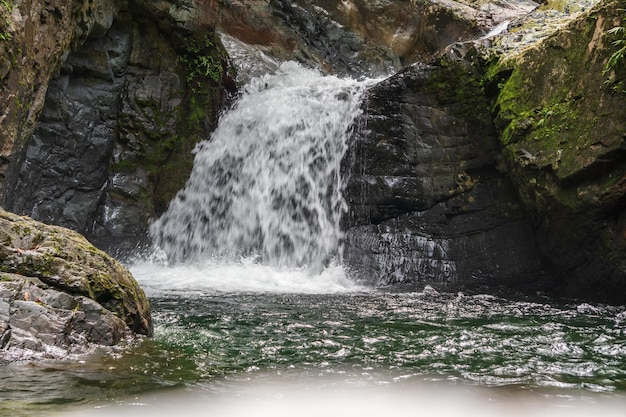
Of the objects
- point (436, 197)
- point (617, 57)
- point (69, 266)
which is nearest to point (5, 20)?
→ point (69, 266)

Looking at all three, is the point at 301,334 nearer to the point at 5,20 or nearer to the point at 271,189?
the point at 5,20

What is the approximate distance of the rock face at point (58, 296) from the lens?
3.19m

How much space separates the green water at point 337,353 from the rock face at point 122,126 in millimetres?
4841

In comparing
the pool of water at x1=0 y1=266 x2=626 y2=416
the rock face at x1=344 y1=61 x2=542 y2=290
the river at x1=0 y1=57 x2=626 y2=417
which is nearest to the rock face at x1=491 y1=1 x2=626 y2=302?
the rock face at x1=344 y1=61 x2=542 y2=290

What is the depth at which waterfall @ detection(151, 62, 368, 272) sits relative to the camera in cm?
996

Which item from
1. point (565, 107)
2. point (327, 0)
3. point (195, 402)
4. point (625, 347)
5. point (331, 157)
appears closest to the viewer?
point (195, 402)

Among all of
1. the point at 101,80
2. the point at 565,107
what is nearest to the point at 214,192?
the point at 101,80

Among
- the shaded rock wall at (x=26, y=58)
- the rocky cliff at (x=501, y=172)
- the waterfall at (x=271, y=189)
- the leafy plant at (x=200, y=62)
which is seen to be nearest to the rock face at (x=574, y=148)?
the rocky cliff at (x=501, y=172)

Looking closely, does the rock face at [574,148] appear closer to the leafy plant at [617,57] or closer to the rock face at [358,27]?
the leafy plant at [617,57]

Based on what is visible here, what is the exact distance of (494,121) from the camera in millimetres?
8594

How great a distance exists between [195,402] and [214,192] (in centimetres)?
857

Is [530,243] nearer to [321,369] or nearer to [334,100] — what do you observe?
[334,100]

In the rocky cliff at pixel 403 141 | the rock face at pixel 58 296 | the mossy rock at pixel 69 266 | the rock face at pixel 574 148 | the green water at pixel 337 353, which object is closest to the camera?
the green water at pixel 337 353

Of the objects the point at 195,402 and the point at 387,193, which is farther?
the point at 387,193
